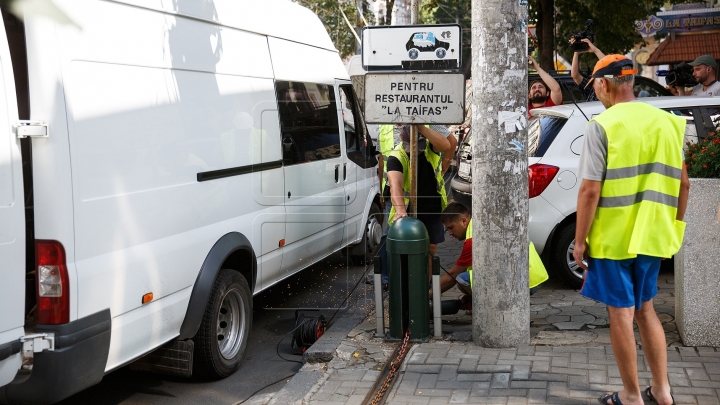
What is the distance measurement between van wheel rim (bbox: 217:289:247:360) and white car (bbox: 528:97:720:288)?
2.75m

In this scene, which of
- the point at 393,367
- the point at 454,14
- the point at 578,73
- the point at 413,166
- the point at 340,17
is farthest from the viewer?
the point at 454,14

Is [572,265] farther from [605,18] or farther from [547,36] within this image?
[605,18]

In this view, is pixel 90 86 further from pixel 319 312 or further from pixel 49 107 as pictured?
pixel 319 312

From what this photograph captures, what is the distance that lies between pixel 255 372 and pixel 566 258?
303cm

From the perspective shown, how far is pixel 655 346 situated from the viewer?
4293mm

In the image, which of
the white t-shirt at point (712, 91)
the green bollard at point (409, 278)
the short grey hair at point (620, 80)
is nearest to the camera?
the short grey hair at point (620, 80)

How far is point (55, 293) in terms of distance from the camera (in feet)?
13.1

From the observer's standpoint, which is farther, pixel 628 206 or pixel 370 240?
pixel 370 240

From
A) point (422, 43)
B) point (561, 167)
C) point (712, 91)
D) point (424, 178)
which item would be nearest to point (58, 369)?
point (422, 43)

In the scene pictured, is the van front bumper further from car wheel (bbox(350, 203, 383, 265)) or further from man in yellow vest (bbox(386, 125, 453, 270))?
car wheel (bbox(350, 203, 383, 265))

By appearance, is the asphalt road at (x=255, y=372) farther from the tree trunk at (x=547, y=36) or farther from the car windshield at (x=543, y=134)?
the tree trunk at (x=547, y=36)

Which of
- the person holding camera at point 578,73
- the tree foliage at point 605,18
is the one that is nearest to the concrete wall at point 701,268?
the person holding camera at point 578,73

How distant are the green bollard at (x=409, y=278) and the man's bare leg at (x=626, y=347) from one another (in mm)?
1765

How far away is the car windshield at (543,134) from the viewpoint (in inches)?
290
